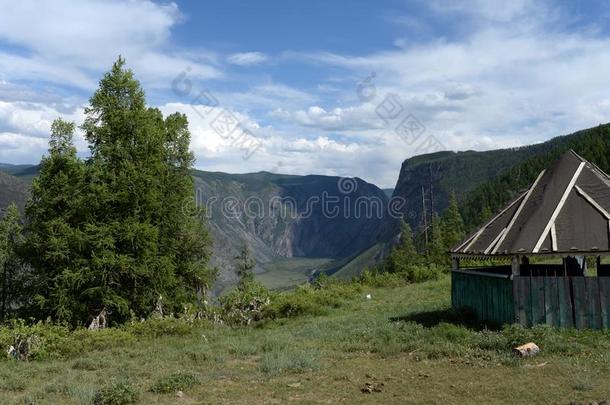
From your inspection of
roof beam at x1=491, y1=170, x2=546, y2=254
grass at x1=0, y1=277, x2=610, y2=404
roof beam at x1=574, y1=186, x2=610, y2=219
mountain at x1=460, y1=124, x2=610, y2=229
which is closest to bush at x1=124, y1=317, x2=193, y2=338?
grass at x1=0, y1=277, x2=610, y2=404

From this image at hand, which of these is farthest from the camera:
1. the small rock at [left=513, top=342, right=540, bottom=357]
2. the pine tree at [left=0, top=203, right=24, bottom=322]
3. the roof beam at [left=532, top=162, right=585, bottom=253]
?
the pine tree at [left=0, top=203, right=24, bottom=322]

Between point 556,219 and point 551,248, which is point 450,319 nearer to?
point 551,248

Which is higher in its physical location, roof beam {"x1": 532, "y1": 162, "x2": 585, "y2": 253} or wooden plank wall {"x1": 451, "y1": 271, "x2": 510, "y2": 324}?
roof beam {"x1": 532, "y1": 162, "x2": 585, "y2": 253}

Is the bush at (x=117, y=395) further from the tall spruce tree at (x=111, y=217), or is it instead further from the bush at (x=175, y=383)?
the tall spruce tree at (x=111, y=217)

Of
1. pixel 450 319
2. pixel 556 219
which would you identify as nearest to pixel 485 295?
pixel 450 319

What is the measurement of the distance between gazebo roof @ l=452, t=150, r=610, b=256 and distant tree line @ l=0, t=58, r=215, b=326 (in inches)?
595

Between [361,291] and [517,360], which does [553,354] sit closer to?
[517,360]

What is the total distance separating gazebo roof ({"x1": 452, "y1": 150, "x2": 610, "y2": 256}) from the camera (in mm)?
15172

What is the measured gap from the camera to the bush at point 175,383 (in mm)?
11820

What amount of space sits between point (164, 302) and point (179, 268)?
328 cm

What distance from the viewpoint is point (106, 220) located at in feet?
82.7

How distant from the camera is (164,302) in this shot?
26594 mm

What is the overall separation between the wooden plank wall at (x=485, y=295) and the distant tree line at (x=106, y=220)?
14.3 meters

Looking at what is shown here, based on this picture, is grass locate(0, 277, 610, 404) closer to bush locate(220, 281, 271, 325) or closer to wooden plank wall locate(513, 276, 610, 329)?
wooden plank wall locate(513, 276, 610, 329)
